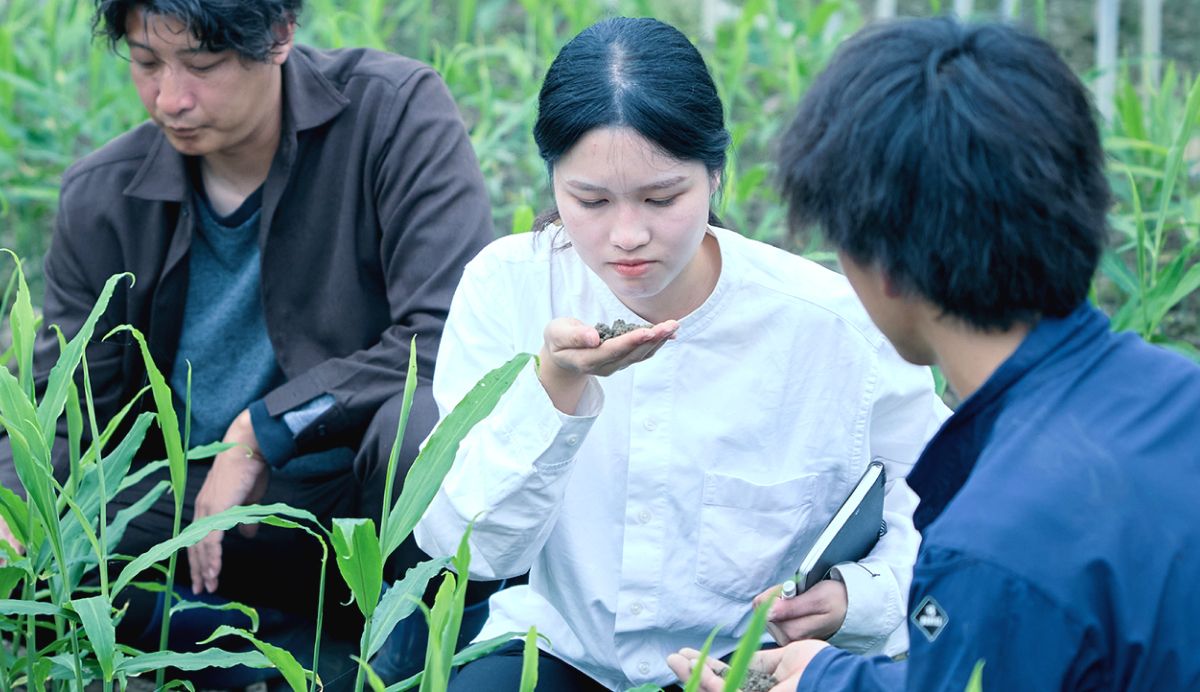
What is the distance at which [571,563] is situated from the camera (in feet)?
5.71

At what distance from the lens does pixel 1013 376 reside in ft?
3.82

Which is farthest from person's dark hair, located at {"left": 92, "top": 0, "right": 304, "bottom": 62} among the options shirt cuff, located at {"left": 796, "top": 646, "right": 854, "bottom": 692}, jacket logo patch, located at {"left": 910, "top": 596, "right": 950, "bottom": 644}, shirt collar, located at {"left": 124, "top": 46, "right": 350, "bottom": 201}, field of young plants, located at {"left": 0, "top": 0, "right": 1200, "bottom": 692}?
jacket logo patch, located at {"left": 910, "top": 596, "right": 950, "bottom": 644}

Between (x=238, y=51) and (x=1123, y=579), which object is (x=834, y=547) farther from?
(x=238, y=51)

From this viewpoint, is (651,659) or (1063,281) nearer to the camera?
(1063,281)

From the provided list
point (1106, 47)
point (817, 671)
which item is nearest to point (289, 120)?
point (817, 671)

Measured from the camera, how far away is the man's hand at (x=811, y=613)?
1582 mm

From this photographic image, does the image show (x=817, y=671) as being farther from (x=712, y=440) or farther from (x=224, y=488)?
(x=224, y=488)

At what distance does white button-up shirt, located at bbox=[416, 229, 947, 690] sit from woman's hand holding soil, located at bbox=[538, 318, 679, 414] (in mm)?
137

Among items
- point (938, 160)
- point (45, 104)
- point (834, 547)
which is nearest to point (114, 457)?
point (834, 547)

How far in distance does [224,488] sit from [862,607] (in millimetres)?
985

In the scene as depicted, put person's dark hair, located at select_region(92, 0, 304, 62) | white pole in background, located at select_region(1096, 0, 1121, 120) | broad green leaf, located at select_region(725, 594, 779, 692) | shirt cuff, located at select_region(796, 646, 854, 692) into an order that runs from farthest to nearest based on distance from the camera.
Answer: white pole in background, located at select_region(1096, 0, 1121, 120), person's dark hair, located at select_region(92, 0, 304, 62), shirt cuff, located at select_region(796, 646, 854, 692), broad green leaf, located at select_region(725, 594, 779, 692)

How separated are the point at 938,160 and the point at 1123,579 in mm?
329

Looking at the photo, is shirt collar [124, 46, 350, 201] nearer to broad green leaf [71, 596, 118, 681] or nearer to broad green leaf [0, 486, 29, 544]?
broad green leaf [0, 486, 29, 544]

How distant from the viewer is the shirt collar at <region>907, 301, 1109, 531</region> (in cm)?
116
